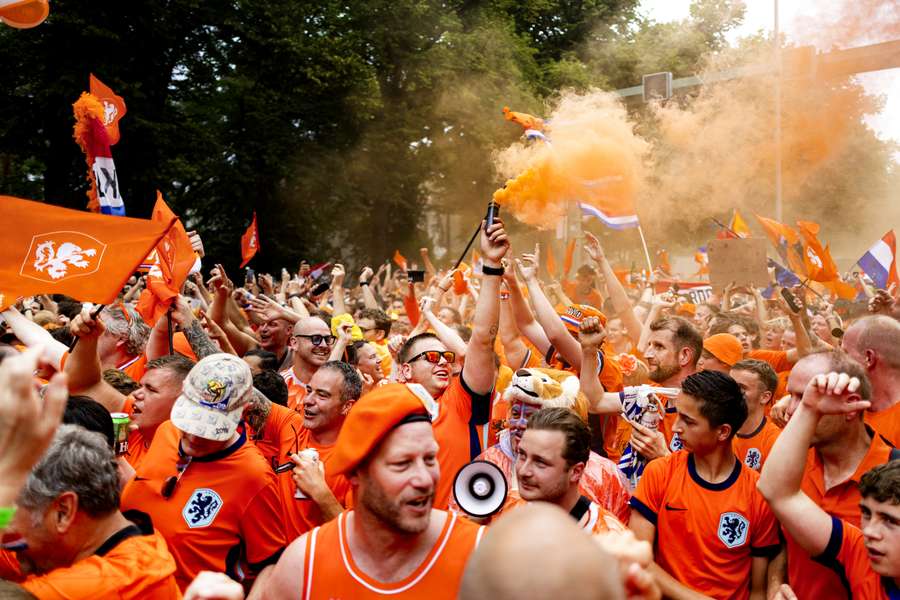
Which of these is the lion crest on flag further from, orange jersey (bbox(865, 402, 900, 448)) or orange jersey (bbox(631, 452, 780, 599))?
orange jersey (bbox(865, 402, 900, 448))

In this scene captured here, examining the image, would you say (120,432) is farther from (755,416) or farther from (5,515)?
(755,416)

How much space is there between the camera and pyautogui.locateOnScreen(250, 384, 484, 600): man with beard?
9.31 feet

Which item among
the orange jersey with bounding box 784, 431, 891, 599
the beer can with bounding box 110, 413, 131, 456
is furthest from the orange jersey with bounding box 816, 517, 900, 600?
the beer can with bounding box 110, 413, 131, 456

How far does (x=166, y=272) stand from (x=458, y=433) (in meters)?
3.11

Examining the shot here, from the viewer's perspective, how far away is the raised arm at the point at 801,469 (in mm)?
3336

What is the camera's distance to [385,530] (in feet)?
9.51

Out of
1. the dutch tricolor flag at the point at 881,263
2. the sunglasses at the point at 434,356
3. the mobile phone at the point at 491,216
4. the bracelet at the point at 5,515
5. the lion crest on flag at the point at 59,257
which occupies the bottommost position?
the dutch tricolor flag at the point at 881,263

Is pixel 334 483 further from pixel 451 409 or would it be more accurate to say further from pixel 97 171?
pixel 97 171

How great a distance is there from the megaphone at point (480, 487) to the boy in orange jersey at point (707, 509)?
862mm

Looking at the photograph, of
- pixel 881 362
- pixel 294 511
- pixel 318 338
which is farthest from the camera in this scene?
pixel 318 338

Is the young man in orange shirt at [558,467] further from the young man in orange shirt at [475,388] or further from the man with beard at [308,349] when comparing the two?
the man with beard at [308,349]

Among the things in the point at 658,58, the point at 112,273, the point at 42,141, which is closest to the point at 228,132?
the point at 42,141

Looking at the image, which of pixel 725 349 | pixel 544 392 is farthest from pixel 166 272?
pixel 725 349

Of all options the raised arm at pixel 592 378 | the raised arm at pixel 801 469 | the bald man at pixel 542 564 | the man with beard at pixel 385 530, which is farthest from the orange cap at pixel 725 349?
the bald man at pixel 542 564
